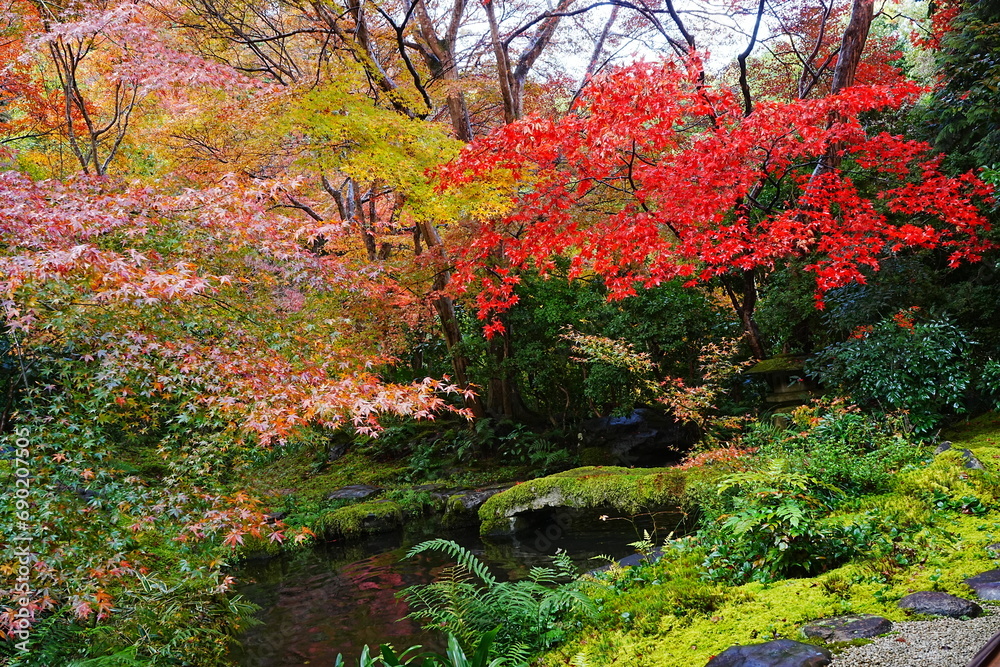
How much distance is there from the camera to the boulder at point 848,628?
→ 2789mm

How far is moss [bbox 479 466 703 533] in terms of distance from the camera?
705 centimetres

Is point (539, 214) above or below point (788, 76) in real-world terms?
below

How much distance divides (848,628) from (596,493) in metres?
4.73

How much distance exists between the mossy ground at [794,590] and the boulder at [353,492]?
6857 millimetres

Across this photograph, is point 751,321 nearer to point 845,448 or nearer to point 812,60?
point 812,60

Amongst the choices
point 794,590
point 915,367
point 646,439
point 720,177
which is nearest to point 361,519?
point 646,439

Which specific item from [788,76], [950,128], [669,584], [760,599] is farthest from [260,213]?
[788,76]

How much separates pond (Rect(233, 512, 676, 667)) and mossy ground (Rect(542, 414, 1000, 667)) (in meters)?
1.83

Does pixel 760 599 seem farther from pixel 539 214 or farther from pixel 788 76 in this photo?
pixel 788 76

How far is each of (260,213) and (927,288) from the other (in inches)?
296

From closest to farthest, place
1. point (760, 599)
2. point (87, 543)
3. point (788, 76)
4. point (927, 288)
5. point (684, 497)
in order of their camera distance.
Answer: point (760, 599), point (87, 543), point (684, 497), point (927, 288), point (788, 76)

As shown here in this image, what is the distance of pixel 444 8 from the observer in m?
10.9

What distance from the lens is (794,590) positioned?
347 centimetres

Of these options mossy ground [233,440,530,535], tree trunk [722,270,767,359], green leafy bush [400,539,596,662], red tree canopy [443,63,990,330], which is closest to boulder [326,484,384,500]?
mossy ground [233,440,530,535]
